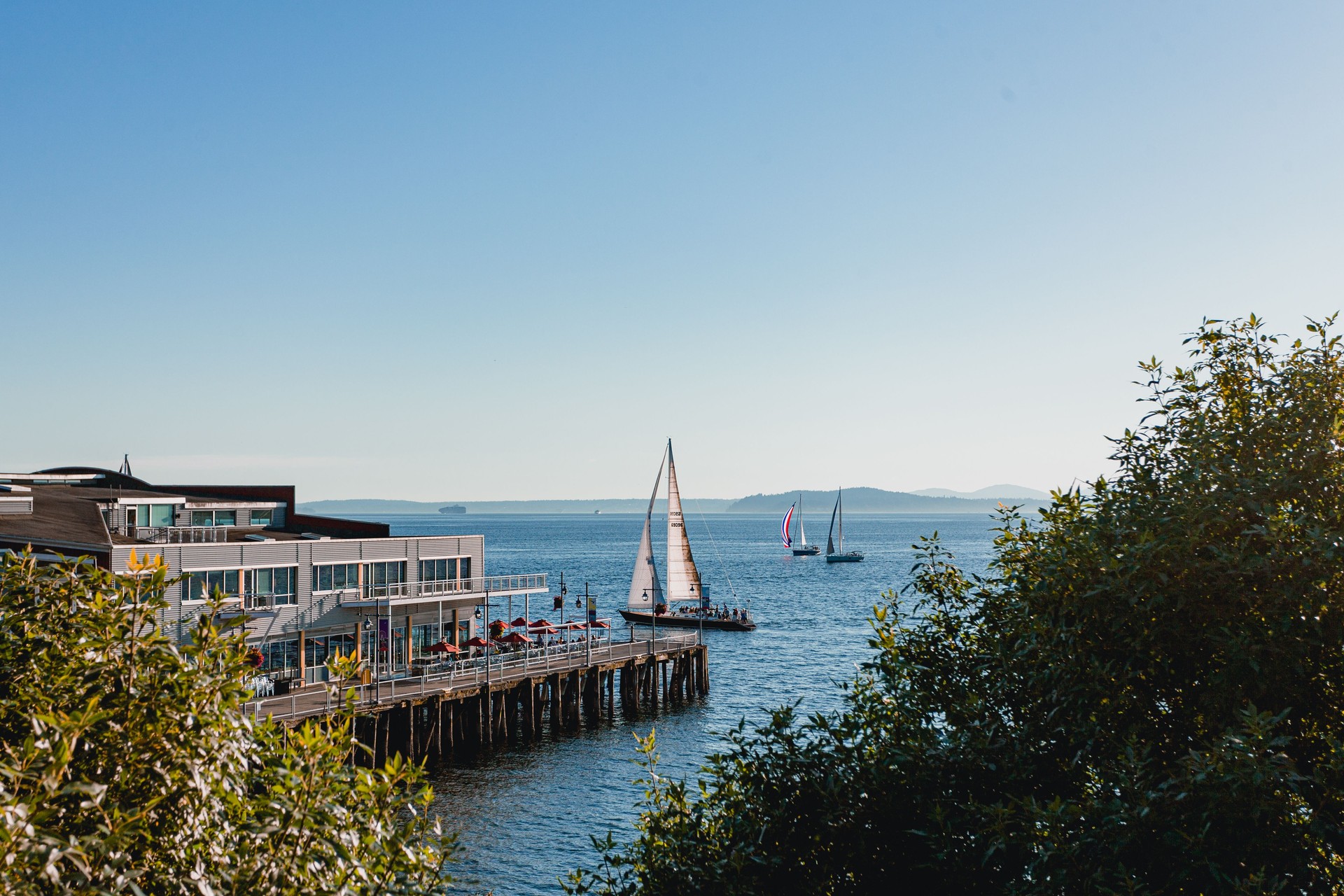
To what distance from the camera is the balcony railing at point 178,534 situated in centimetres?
5069

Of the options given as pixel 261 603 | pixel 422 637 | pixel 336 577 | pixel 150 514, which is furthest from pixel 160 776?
pixel 150 514

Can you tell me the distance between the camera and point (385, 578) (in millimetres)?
53812

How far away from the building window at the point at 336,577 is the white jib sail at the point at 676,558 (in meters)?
42.5

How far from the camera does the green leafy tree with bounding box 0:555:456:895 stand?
22.1 ft

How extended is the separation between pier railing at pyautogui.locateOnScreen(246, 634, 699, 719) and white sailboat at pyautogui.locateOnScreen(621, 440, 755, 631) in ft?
82.0

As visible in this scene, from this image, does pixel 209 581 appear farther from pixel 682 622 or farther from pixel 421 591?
pixel 682 622

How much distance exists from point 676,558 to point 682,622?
5847 mm

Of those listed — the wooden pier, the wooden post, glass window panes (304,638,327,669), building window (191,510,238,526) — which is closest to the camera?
the wooden pier

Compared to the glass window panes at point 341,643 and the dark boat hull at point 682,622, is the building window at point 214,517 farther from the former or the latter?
the dark boat hull at point 682,622

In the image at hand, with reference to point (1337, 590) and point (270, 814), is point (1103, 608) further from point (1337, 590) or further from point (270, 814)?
point (270, 814)

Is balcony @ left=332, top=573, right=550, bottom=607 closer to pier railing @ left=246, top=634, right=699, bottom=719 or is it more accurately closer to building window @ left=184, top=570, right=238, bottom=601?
pier railing @ left=246, top=634, right=699, bottom=719

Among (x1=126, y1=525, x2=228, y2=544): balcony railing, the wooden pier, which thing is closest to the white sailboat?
the wooden pier

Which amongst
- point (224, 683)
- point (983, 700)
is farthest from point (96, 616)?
point (983, 700)

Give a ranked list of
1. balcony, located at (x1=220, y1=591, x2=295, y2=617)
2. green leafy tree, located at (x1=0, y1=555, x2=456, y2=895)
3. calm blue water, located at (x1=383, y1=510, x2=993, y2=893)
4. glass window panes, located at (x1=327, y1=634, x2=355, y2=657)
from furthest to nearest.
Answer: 1. glass window panes, located at (x1=327, y1=634, x2=355, y2=657)
2. balcony, located at (x1=220, y1=591, x2=295, y2=617)
3. calm blue water, located at (x1=383, y1=510, x2=993, y2=893)
4. green leafy tree, located at (x1=0, y1=555, x2=456, y2=895)
